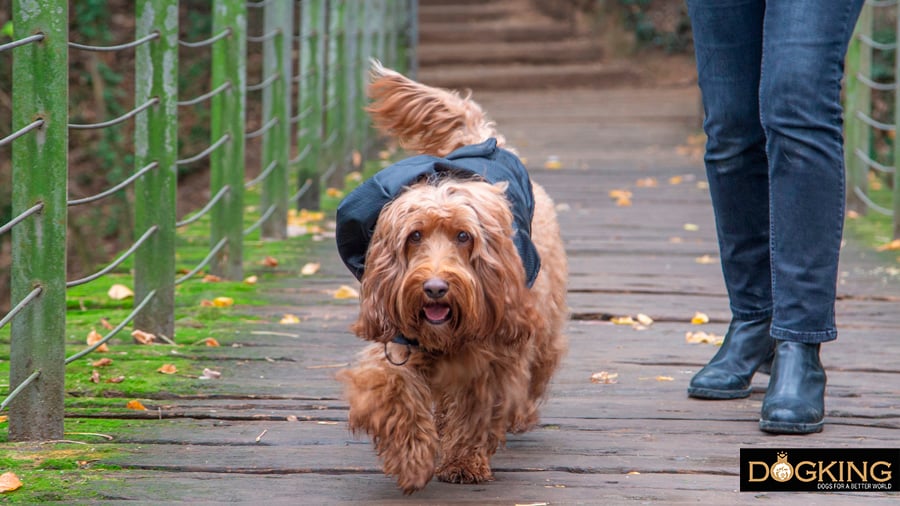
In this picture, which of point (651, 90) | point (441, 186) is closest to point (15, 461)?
point (441, 186)

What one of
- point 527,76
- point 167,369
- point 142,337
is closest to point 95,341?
point 142,337

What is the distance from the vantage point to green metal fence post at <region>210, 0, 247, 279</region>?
5.50 m

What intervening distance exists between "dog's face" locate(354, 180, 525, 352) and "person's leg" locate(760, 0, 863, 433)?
34.4 inches

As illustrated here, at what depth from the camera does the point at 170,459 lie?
9.97 feet

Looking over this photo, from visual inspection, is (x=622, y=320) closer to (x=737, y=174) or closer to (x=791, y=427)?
(x=737, y=174)

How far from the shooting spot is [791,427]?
3270 millimetres

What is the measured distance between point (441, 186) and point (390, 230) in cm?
18

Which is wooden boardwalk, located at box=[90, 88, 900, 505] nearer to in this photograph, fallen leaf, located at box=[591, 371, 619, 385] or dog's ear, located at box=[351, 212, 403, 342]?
fallen leaf, located at box=[591, 371, 619, 385]

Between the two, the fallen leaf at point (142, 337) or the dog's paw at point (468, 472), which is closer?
the dog's paw at point (468, 472)

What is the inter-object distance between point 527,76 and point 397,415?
12.1 metres

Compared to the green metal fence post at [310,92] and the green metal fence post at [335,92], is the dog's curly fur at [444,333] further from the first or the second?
the green metal fence post at [335,92]

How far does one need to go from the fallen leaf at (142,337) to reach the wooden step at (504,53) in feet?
35.3

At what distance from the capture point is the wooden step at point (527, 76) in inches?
564

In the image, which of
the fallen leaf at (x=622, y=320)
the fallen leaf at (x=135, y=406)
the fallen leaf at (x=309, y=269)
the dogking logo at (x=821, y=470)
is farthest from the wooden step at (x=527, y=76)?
the dogking logo at (x=821, y=470)
